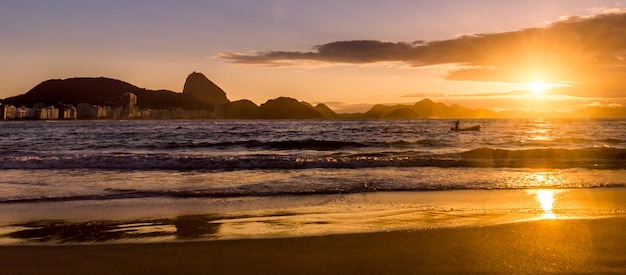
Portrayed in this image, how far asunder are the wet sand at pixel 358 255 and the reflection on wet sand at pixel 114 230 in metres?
0.60

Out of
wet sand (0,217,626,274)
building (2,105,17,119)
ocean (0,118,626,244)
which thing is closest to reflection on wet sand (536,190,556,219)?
ocean (0,118,626,244)

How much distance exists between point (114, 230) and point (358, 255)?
12.5ft

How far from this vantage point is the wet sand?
17.8 ft

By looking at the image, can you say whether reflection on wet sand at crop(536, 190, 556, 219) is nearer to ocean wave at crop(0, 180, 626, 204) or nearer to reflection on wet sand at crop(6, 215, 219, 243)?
ocean wave at crop(0, 180, 626, 204)

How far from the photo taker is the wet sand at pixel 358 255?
5.43 m

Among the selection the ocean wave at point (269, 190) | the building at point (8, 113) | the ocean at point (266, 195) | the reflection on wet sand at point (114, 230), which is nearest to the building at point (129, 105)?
the building at point (8, 113)

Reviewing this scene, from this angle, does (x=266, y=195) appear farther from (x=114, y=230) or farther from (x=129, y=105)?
(x=129, y=105)

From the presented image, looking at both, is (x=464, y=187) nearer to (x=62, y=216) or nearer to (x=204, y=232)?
(x=204, y=232)

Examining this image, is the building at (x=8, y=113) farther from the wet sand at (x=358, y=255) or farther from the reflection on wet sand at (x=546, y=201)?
the wet sand at (x=358, y=255)

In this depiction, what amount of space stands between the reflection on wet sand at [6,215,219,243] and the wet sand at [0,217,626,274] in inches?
23.5

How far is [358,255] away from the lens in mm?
5910

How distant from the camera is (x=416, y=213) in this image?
9.07 m

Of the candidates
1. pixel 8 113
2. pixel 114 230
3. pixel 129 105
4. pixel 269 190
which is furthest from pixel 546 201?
pixel 8 113

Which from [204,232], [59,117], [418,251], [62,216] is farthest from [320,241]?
[59,117]
